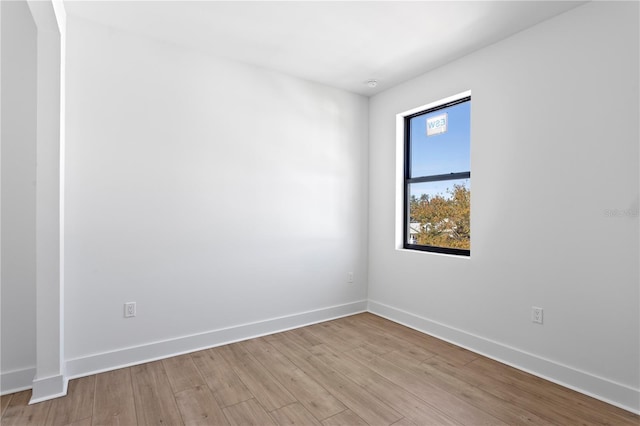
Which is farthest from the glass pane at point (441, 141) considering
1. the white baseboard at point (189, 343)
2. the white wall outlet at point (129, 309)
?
the white wall outlet at point (129, 309)

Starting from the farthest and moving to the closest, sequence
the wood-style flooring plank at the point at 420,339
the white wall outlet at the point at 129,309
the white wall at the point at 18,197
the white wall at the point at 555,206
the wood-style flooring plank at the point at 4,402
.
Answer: the wood-style flooring plank at the point at 420,339, the white wall outlet at the point at 129,309, the white wall at the point at 18,197, the white wall at the point at 555,206, the wood-style flooring plank at the point at 4,402

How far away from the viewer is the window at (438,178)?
3.11 meters

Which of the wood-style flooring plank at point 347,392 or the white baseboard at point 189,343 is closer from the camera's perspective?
the wood-style flooring plank at point 347,392

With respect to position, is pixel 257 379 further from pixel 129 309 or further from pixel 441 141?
pixel 441 141

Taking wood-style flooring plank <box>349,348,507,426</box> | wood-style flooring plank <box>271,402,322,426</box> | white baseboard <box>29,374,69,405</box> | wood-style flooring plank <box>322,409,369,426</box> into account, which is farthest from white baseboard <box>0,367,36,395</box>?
wood-style flooring plank <box>349,348,507,426</box>

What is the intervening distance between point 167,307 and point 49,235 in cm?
101

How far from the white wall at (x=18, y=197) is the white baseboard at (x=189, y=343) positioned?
0.34 meters

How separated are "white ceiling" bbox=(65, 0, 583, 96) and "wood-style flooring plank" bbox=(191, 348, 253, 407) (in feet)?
8.57

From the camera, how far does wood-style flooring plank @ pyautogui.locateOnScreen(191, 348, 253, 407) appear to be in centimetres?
210

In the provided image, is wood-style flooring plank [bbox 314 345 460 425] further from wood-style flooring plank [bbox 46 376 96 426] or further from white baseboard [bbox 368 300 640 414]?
wood-style flooring plank [bbox 46 376 96 426]

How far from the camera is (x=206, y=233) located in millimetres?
2900

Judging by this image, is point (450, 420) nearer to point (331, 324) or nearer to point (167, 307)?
point (331, 324)

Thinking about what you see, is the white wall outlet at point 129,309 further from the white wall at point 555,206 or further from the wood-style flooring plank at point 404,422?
the white wall at point 555,206

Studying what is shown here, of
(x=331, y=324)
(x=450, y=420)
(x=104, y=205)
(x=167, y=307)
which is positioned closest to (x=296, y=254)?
(x=331, y=324)
